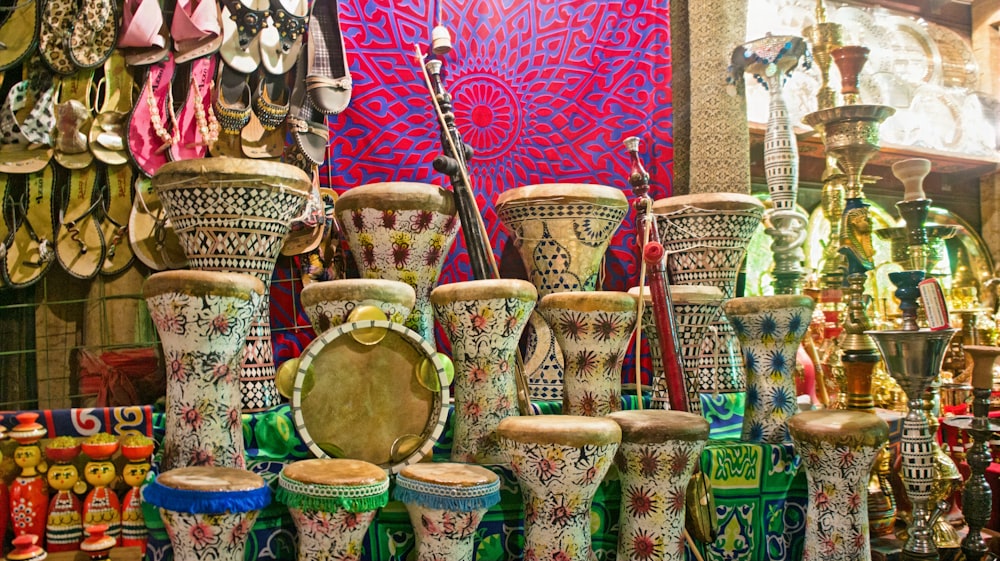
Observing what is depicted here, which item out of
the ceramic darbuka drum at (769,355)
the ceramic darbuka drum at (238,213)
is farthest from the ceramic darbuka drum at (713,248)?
the ceramic darbuka drum at (238,213)

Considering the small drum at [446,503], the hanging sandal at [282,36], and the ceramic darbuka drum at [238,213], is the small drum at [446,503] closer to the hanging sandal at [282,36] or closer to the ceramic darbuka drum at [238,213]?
the ceramic darbuka drum at [238,213]

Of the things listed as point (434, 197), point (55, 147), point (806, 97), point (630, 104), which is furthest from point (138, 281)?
point (806, 97)

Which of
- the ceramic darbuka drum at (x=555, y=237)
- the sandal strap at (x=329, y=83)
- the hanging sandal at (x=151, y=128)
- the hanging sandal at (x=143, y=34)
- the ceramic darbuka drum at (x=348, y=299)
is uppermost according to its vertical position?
the hanging sandal at (x=143, y=34)

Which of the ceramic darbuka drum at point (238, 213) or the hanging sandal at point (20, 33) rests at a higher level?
the hanging sandal at point (20, 33)

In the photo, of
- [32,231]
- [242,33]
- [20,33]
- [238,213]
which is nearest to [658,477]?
[238,213]

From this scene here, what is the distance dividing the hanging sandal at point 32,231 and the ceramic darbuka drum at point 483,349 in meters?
1.12

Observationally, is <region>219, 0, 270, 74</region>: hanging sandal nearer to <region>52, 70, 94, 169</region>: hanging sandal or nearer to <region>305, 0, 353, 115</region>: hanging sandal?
<region>305, 0, 353, 115</region>: hanging sandal

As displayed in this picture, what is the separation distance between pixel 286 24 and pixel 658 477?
162 cm

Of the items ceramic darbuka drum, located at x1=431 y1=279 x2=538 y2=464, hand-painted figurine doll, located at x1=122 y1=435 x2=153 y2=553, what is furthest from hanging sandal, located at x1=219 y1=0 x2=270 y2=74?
hand-painted figurine doll, located at x1=122 y1=435 x2=153 y2=553

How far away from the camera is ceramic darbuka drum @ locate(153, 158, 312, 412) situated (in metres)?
1.85

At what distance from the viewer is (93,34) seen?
7.29 ft

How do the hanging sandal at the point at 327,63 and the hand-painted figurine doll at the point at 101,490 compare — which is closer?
the hand-painted figurine doll at the point at 101,490

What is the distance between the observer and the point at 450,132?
2195 mm

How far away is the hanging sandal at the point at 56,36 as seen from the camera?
2.21 m
